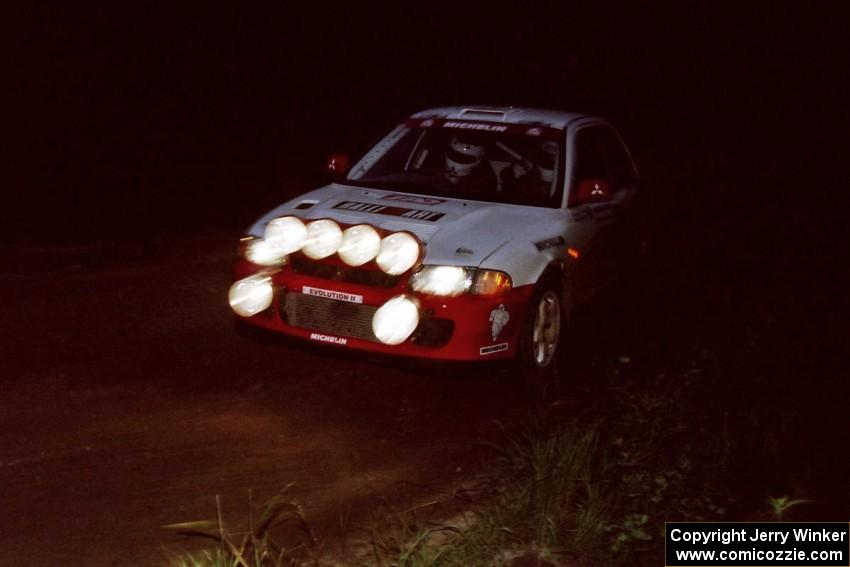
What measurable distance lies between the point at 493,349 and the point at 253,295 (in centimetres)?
138

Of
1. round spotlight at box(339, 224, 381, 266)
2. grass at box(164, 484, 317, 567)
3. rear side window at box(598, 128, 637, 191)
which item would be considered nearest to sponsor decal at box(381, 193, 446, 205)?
round spotlight at box(339, 224, 381, 266)

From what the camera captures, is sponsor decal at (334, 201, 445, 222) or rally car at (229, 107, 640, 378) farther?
sponsor decal at (334, 201, 445, 222)

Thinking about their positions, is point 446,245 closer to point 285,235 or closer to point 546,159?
point 285,235

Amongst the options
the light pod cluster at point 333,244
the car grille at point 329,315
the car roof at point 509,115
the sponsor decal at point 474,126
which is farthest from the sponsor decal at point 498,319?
the car roof at point 509,115

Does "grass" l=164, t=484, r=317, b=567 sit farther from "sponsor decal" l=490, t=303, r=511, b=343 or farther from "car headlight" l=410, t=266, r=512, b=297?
"sponsor decal" l=490, t=303, r=511, b=343

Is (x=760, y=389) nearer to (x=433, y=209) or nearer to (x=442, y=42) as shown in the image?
(x=433, y=209)

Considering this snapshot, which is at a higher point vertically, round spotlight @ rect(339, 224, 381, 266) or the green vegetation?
round spotlight @ rect(339, 224, 381, 266)

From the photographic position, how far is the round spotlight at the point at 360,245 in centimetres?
634

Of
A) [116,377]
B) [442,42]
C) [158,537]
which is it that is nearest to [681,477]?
[158,537]

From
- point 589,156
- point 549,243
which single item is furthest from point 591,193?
point 589,156

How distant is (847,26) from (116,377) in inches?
1309

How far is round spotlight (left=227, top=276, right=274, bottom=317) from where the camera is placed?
6.58m

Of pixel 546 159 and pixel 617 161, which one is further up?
pixel 546 159

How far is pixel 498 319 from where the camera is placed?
6379 mm
